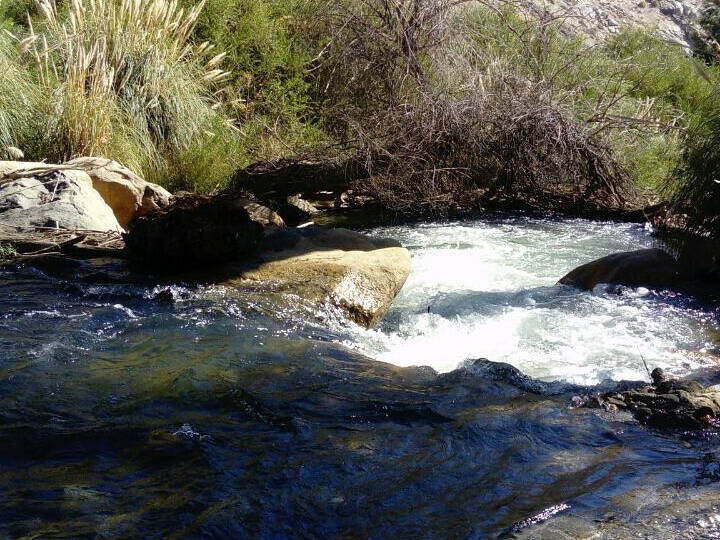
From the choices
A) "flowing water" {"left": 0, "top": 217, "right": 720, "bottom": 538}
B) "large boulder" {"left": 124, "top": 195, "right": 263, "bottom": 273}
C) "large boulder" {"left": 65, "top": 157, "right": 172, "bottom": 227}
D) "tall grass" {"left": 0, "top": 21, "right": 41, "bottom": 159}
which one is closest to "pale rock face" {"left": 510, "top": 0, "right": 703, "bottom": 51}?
"tall grass" {"left": 0, "top": 21, "right": 41, "bottom": 159}

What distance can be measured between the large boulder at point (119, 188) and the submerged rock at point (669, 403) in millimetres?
5339

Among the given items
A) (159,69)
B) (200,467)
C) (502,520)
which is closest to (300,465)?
(200,467)

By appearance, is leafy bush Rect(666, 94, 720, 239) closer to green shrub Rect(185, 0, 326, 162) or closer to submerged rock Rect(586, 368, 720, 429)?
submerged rock Rect(586, 368, 720, 429)

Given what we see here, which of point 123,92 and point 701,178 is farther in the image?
point 123,92

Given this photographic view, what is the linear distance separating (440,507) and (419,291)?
3968 millimetres

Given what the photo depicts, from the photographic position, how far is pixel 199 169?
1031 cm

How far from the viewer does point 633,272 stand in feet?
23.6

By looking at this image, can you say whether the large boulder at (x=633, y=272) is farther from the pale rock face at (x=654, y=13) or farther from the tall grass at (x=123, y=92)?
the pale rock face at (x=654, y=13)

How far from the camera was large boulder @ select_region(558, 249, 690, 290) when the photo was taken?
23.2 ft

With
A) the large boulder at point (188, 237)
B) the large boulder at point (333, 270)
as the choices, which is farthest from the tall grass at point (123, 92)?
the large boulder at point (333, 270)

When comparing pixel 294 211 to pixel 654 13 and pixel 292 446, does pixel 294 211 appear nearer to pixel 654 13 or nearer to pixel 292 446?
pixel 292 446

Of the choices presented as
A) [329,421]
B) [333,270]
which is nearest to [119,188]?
[333,270]

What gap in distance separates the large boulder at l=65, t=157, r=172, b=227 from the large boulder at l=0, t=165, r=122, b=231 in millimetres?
407

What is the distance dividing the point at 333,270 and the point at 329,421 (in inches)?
97.3
